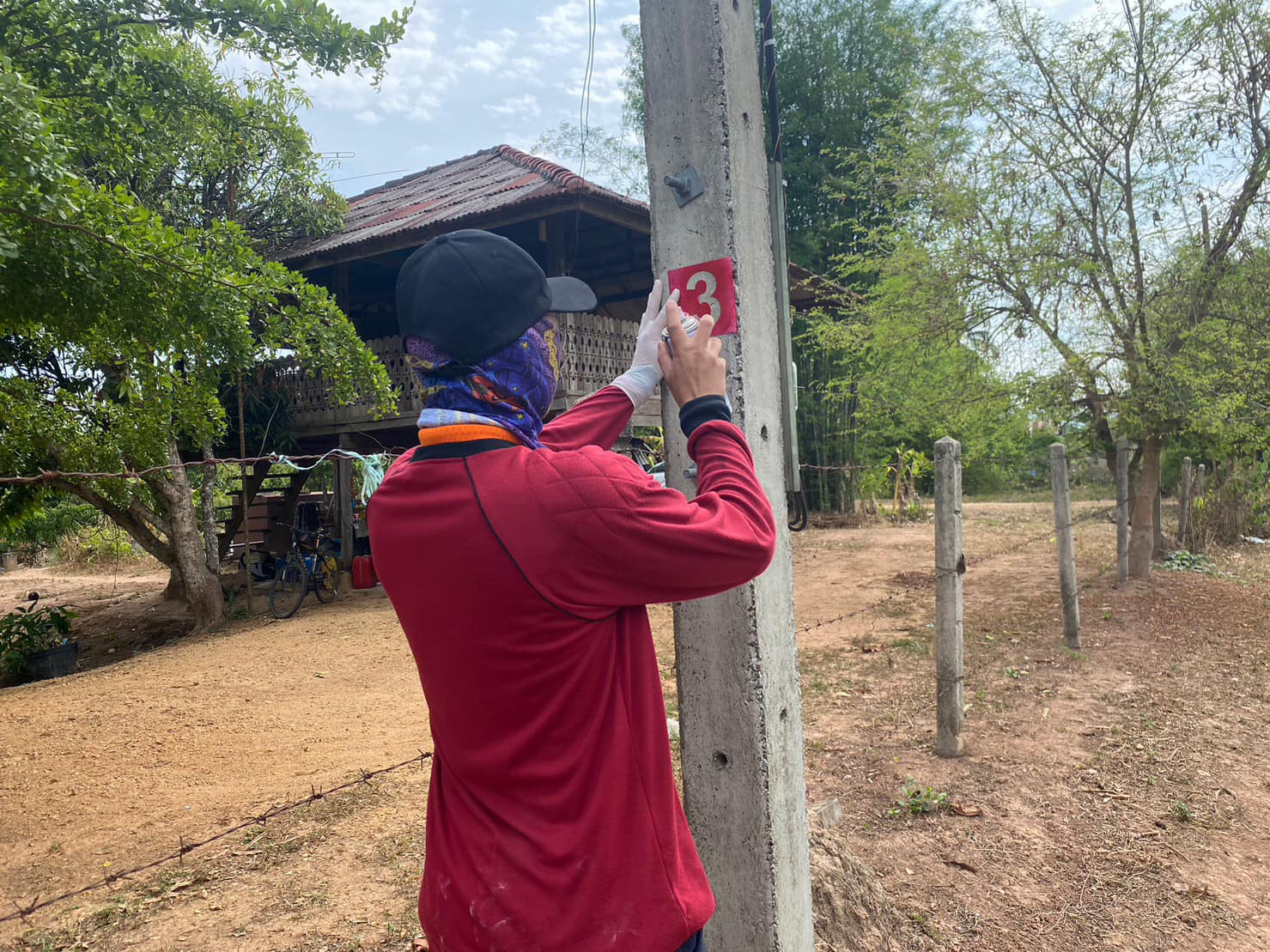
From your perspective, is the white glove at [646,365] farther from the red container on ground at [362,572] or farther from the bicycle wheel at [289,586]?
the red container on ground at [362,572]

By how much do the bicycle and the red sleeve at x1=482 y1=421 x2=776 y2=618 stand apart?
1075 centimetres

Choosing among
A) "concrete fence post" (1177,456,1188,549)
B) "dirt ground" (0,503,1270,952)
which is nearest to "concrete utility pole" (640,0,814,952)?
"dirt ground" (0,503,1270,952)

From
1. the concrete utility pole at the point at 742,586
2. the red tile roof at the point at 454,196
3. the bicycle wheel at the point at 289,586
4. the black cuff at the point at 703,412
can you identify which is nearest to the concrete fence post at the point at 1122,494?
the red tile roof at the point at 454,196

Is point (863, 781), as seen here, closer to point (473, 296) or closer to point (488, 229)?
point (473, 296)

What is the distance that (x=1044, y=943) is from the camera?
2.88 m

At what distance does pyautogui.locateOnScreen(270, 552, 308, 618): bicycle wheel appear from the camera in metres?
10.7

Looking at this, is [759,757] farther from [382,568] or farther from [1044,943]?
[1044,943]

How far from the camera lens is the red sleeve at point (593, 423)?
1610mm

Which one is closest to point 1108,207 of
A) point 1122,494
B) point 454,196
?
point 1122,494

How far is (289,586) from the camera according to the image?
39.1 ft

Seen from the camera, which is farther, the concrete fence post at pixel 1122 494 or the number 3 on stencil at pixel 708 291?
the concrete fence post at pixel 1122 494

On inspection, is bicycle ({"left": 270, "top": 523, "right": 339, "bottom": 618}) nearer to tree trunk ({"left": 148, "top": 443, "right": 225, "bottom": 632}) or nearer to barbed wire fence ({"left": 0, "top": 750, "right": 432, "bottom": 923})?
tree trunk ({"left": 148, "top": 443, "right": 225, "bottom": 632})

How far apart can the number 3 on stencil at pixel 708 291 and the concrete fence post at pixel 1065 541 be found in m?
5.26

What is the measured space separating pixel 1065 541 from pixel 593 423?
6.12 metres
